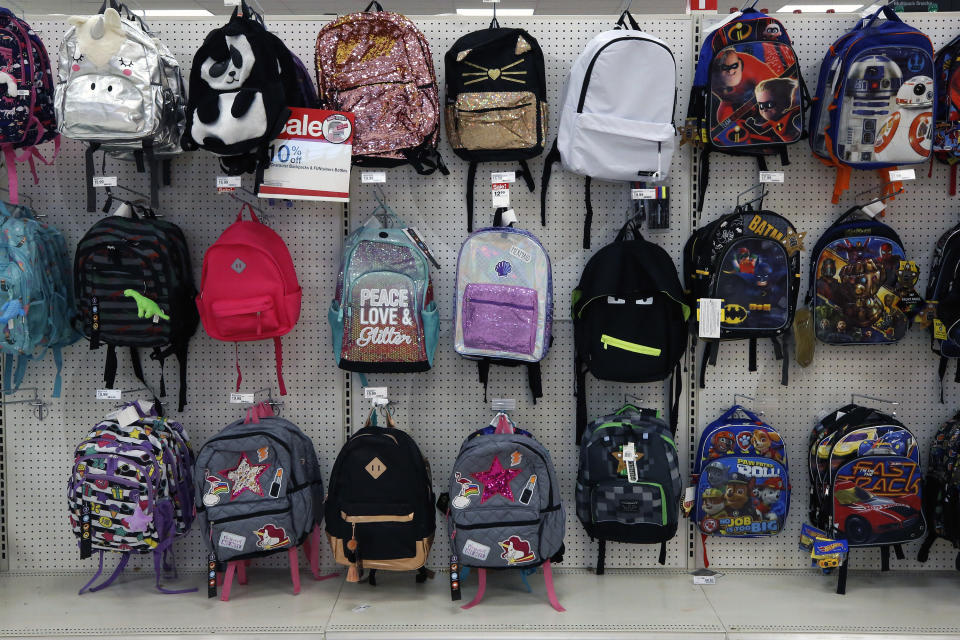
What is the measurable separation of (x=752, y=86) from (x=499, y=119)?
93 cm

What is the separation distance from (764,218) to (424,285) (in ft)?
4.31

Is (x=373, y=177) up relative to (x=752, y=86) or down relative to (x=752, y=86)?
down

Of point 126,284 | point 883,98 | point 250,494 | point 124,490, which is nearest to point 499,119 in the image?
point 883,98

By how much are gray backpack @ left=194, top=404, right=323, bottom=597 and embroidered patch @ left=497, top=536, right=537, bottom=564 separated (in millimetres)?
755

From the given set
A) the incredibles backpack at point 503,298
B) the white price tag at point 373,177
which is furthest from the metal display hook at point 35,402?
the incredibles backpack at point 503,298

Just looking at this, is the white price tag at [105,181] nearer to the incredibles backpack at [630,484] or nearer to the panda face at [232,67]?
the panda face at [232,67]

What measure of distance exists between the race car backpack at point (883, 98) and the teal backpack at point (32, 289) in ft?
9.66

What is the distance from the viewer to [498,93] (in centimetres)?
242

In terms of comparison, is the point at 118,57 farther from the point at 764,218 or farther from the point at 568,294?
the point at 764,218

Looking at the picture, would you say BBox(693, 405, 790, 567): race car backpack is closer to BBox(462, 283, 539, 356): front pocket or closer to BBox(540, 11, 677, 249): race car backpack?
BBox(462, 283, 539, 356): front pocket

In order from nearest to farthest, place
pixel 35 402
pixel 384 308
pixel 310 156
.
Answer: pixel 310 156
pixel 384 308
pixel 35 402

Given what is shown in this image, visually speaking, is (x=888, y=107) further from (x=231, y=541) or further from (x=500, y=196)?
(x=231, y=541)


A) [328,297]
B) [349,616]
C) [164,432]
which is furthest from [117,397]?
[349,616]

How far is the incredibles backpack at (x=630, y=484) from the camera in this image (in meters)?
2.44
